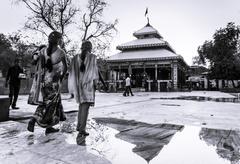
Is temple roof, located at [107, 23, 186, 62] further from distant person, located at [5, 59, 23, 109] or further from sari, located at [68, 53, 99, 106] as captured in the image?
sari, located at [68, 53, 99, 106]

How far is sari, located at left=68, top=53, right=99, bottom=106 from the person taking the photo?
10.1 ft

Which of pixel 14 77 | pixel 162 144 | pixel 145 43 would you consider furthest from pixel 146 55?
pixel 162 144

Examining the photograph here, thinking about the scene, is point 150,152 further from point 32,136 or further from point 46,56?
point 46,56

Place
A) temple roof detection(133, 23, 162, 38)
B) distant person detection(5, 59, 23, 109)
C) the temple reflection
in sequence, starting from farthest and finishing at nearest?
temple roof detection(133, 23, 162, 38), distant person detection(5, 59, 23, 109), the temple reflection

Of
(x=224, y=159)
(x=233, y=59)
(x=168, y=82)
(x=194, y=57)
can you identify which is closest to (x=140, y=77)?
(x=168, y=82)

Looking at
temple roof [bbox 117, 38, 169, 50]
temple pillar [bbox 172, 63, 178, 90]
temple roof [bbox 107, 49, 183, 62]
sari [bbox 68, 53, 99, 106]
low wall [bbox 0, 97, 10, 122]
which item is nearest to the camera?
sari [bbox 68, 53, 99, 106]

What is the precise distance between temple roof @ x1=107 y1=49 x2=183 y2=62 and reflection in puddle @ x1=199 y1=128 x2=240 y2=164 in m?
21.5

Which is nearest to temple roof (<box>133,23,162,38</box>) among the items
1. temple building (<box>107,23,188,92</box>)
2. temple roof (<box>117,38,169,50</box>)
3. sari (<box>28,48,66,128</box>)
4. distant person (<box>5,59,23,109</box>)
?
temple building (<box>107,23,188,92</box>)

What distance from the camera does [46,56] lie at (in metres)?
3.18

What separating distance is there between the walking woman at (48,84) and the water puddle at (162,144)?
1.43 feet

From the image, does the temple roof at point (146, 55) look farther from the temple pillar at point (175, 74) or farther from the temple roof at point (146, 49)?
the temple pillar at point (175, 74)

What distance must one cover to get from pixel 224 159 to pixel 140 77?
3063 centimetres

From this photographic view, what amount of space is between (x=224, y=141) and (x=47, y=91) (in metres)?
2.70

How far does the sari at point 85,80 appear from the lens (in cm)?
308
